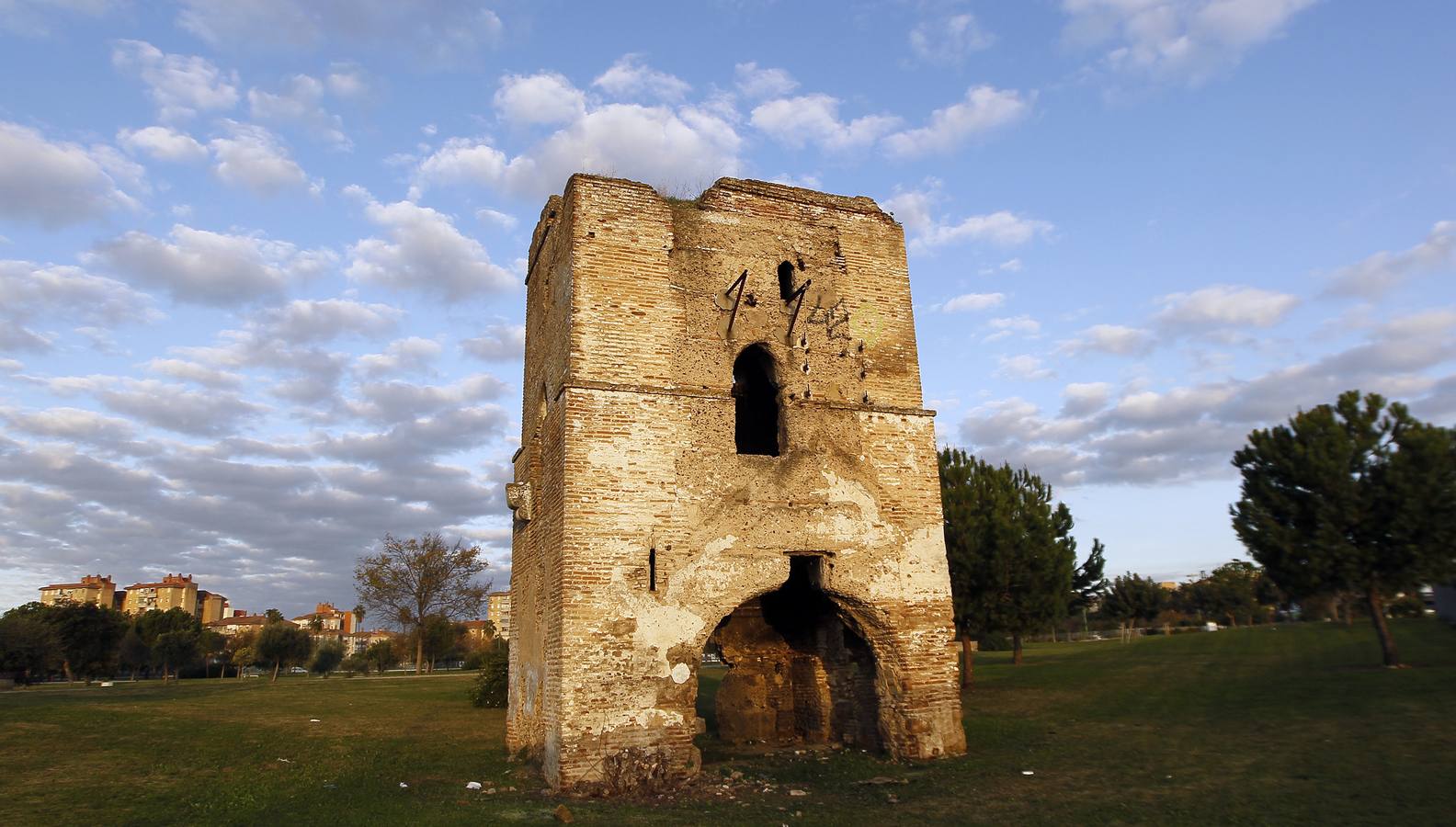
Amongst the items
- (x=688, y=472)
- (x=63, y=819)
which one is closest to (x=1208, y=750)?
(x=688, y=472)

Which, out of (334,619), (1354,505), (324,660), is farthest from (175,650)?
(334,619)

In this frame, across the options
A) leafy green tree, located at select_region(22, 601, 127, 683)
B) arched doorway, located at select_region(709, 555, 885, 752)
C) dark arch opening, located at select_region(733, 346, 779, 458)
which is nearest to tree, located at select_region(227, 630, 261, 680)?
leafy green tree, located at select_region(22, 601, 127, 683)

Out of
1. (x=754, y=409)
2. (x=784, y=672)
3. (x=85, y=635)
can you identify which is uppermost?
(x=754, y=409)

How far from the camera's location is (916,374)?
1390 cm

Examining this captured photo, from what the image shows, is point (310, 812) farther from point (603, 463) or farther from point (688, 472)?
point (688, 472)

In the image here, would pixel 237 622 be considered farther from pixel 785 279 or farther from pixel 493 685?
pixel 785 279

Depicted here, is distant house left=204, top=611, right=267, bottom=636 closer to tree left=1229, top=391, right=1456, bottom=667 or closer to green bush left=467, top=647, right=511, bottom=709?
green bush left=467, top=647, right=511, bottom=709

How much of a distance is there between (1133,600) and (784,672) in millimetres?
38034

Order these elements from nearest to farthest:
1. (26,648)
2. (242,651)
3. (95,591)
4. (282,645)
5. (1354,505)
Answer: (1354,505)
(26,648)
(242,651)
(282,645)
(95,591)

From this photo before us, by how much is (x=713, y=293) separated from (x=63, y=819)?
1014 centimetres

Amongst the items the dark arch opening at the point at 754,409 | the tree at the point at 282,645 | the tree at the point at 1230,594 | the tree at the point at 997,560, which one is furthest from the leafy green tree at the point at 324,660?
the tree at the point at 1230,594

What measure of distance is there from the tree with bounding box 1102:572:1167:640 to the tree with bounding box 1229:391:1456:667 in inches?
1004

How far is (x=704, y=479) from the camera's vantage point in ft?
39.8

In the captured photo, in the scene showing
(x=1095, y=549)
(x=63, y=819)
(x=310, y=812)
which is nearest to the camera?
(x=63, y=819)
